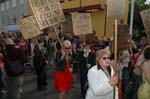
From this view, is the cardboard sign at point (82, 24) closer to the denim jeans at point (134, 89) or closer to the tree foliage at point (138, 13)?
the denim jeans at point (134, 89)

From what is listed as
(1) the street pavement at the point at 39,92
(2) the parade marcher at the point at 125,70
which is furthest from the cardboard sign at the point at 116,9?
(1) the street pavement at the point at 39,92

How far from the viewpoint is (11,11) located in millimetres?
56844

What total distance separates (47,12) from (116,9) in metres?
5.48

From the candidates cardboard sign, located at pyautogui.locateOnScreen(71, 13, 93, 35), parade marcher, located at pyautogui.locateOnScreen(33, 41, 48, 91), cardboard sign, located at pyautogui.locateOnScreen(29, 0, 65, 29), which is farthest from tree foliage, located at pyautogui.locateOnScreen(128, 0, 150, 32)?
cardboard sign, located at pyautogui.locateOnScreen(29, 0, 65, 29)

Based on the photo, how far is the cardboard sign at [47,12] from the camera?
34.7 ft

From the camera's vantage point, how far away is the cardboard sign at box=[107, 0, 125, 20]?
5363 mm

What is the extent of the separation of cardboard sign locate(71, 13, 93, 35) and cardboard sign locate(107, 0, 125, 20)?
561 centimetres

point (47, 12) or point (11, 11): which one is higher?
point (47, 12)

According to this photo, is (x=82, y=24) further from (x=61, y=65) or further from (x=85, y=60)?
(x=61, y=65)

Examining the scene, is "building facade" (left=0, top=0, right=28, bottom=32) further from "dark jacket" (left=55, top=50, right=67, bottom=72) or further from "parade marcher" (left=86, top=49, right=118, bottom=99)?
"parade marcher" (left=86, top=49, right=118, bottom=99)

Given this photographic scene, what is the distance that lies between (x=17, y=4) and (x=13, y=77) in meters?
44.2

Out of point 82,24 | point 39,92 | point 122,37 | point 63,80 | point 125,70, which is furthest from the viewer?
point 39,92

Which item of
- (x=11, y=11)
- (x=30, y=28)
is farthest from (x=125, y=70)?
(x=11, y=11)

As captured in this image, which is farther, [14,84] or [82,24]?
[82,24]
